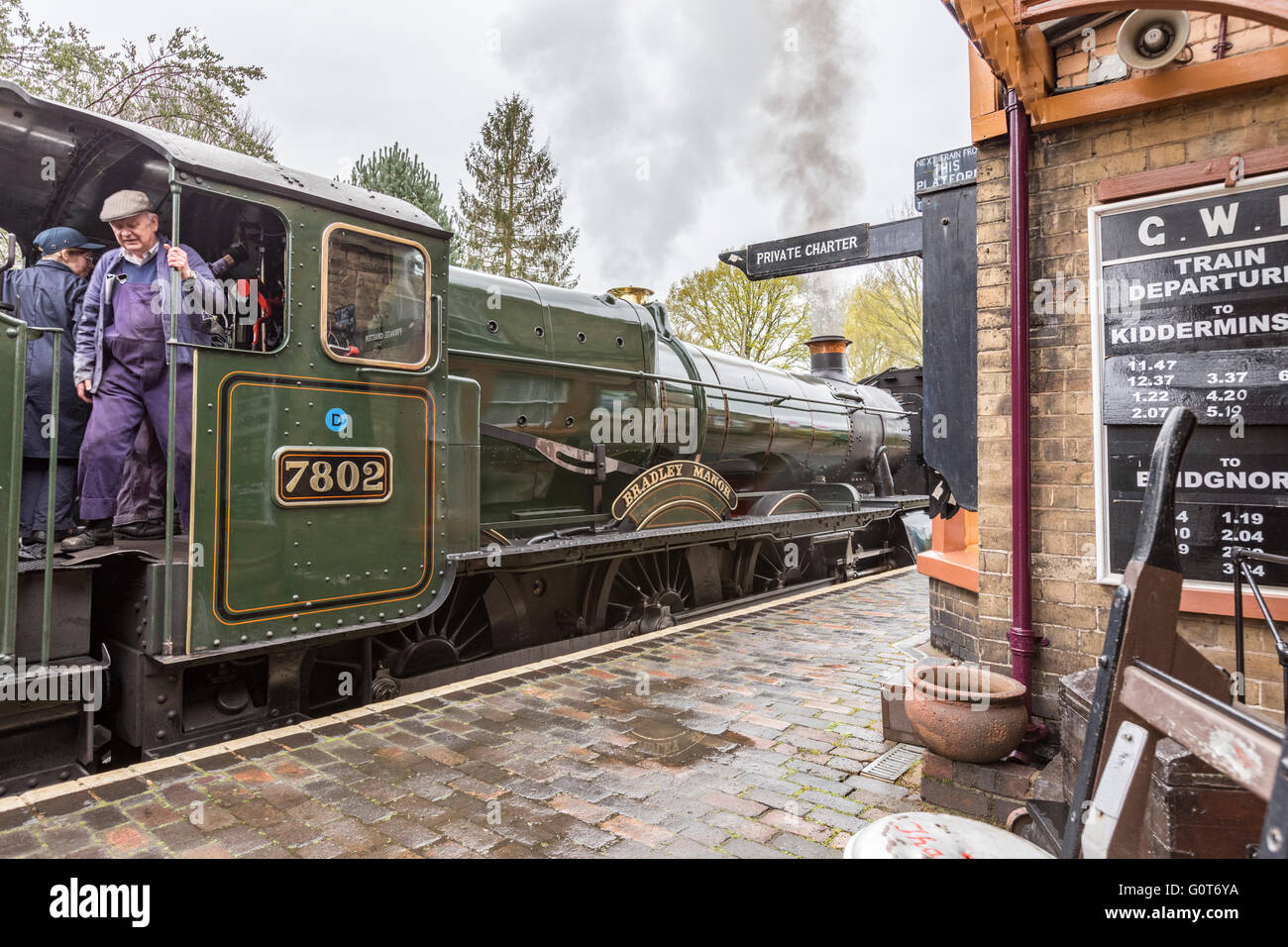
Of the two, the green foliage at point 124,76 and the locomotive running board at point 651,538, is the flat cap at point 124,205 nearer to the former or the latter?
the locomotive running board at point 651,538

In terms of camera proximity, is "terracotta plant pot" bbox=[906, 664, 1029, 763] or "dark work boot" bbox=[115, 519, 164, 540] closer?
"terracotta plant pot" bbox=[906, 664, 1029, 763]

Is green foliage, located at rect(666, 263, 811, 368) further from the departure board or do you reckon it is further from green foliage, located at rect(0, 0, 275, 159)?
the departure board

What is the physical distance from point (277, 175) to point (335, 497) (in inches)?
66.5

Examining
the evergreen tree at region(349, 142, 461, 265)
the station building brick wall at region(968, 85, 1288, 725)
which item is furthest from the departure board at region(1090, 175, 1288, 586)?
the evergreen tree at region(349, 142, 461, 265)

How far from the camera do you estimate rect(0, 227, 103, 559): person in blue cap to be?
381cm

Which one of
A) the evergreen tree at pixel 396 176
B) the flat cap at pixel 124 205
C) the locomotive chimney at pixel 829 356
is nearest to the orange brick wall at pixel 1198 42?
the flat cap at pixel 124 205

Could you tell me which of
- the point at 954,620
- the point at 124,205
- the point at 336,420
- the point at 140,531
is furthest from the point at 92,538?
the point at 954,620

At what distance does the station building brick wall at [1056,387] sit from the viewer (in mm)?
2875

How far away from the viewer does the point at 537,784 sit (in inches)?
120

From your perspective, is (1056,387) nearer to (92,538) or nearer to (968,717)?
(968,717)

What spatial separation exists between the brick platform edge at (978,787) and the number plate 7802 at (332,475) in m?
3.02

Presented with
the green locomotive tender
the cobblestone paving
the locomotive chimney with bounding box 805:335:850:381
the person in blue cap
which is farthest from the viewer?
the locomotive chimney with bounding box 805:335:850:381

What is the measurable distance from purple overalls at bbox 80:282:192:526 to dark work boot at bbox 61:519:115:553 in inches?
3.6
